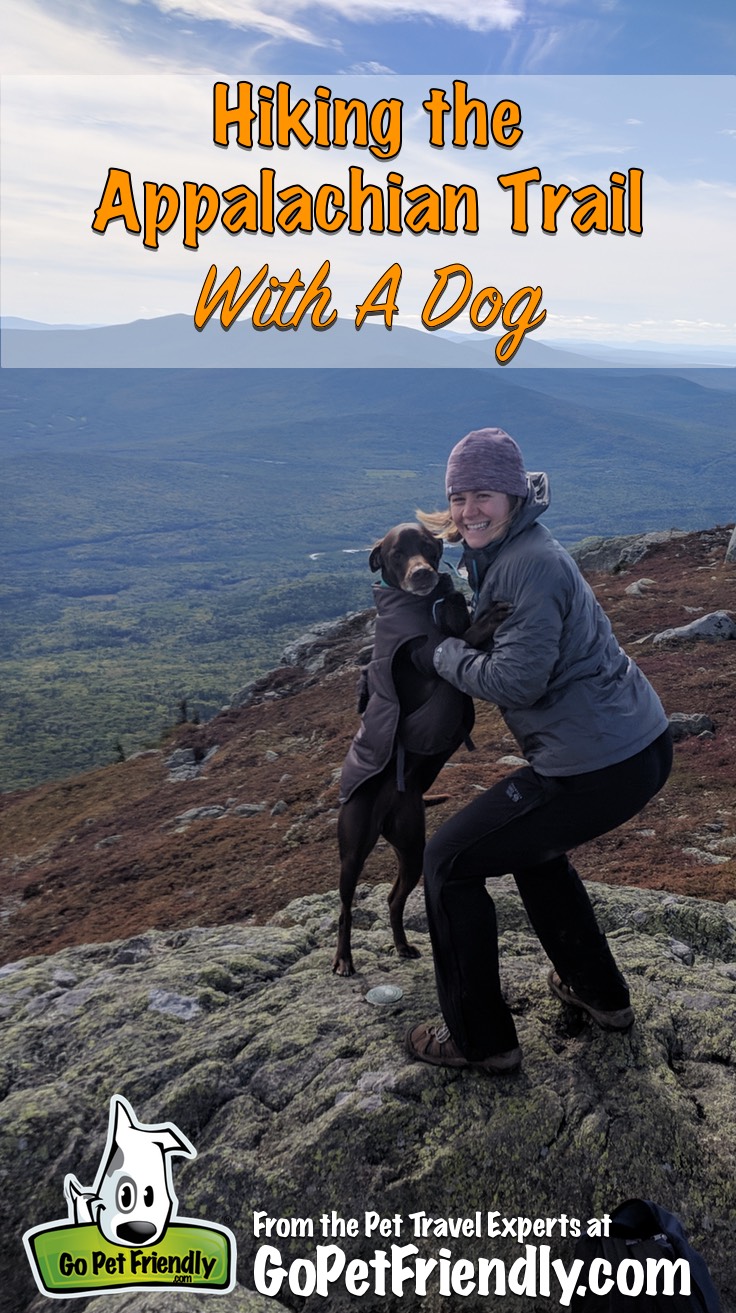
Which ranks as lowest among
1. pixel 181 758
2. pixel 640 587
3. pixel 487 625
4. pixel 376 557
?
pixel 181 758

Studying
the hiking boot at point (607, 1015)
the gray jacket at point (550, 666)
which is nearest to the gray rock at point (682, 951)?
the hiking boot at point (607, 1015)

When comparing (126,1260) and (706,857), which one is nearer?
(126,1260)

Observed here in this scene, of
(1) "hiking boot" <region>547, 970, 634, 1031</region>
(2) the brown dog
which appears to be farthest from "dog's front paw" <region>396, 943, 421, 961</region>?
(1) "hiking boot" <region>547, 970, 634, 1031</region>

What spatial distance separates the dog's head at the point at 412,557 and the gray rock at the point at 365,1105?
225 cm

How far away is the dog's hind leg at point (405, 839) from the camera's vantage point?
17.0 ft

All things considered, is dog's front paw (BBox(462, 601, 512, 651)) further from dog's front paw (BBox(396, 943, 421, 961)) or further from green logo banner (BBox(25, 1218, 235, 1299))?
green logo banner (BBox(25, 1218, 235, 1299))

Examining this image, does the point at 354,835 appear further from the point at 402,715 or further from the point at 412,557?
the point at 412,557

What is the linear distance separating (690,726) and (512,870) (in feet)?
31.8

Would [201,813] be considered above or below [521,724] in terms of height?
below

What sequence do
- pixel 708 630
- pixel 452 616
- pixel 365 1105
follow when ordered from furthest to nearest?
pixel 708 630, pixel 452 616, pixel 365 1105

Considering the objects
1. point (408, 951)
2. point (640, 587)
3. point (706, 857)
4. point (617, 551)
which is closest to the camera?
point (408, 951)

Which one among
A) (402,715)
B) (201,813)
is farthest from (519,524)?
(201,813)

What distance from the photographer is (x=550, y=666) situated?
3.72 m

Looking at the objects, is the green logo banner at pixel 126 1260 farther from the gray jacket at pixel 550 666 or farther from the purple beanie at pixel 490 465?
the purple beanie at pixel 490 465
